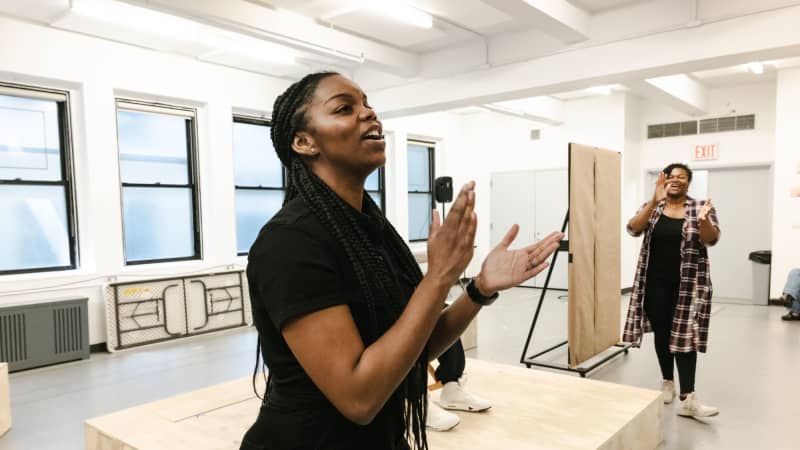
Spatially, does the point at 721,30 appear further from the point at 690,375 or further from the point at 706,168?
Answer: the point at 706,168

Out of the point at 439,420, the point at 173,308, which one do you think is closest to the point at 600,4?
the point at 439,420

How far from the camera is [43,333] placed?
473cm

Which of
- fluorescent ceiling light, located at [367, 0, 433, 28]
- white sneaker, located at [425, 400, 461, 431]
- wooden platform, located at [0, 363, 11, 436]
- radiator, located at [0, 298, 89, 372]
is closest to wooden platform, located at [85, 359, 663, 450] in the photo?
white sneaker, located at [425, 400, 461, 431]

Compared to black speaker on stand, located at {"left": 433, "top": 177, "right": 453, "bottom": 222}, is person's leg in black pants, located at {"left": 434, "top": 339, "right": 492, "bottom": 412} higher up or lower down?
lower down

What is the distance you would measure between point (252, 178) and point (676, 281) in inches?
205

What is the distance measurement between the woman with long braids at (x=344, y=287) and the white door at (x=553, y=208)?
7975 millimetres

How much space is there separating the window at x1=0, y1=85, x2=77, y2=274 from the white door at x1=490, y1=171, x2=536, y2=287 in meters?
6.15

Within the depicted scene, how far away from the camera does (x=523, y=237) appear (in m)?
9.16

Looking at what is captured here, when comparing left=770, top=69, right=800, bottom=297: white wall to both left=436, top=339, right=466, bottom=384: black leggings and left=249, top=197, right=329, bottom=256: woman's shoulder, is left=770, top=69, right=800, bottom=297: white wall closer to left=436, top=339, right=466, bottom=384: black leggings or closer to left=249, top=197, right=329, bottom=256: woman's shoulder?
left=436, top=339, right=466, bottom=384: black leggings

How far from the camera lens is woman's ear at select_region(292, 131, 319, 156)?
1.01m

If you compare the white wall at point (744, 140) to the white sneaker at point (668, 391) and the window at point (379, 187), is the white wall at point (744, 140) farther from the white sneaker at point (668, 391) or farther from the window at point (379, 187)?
the white sneaker at point (668, 391)

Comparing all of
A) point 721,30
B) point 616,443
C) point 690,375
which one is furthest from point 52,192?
point 721,30

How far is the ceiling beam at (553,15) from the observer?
4066mm

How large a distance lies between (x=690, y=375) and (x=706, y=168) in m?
5.66
